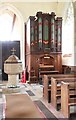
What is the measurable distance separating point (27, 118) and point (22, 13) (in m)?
9.47

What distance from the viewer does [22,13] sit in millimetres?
11258

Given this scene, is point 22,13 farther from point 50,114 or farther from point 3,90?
point 50,114

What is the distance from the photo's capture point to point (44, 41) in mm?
10047

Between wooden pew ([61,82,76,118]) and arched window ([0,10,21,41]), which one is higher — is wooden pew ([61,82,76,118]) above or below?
below

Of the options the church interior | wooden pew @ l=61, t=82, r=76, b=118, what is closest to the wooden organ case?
the church interior

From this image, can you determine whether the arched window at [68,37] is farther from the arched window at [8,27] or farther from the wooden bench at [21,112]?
the wooden bench at [21,112]

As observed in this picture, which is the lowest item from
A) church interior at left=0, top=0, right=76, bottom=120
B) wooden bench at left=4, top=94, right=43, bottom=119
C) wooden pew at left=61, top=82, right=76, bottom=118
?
wooden pew at left=61, top=82, right=76, bottom=118

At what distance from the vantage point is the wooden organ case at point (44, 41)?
9.91m

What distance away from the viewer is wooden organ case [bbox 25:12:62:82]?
9914mm

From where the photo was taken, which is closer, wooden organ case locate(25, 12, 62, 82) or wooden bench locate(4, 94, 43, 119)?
wooden bench locate(4, 94, 43, 119)

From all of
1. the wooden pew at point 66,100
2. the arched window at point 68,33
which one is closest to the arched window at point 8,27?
the arched window at point 68,33

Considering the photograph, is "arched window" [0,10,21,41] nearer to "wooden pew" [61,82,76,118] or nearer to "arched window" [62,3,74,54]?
"arched window" [62,3,74,54]

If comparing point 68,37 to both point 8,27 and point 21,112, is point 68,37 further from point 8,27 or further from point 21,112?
point 21,112

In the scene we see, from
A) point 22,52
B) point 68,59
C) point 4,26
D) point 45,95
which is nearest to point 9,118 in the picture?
point 45,95
